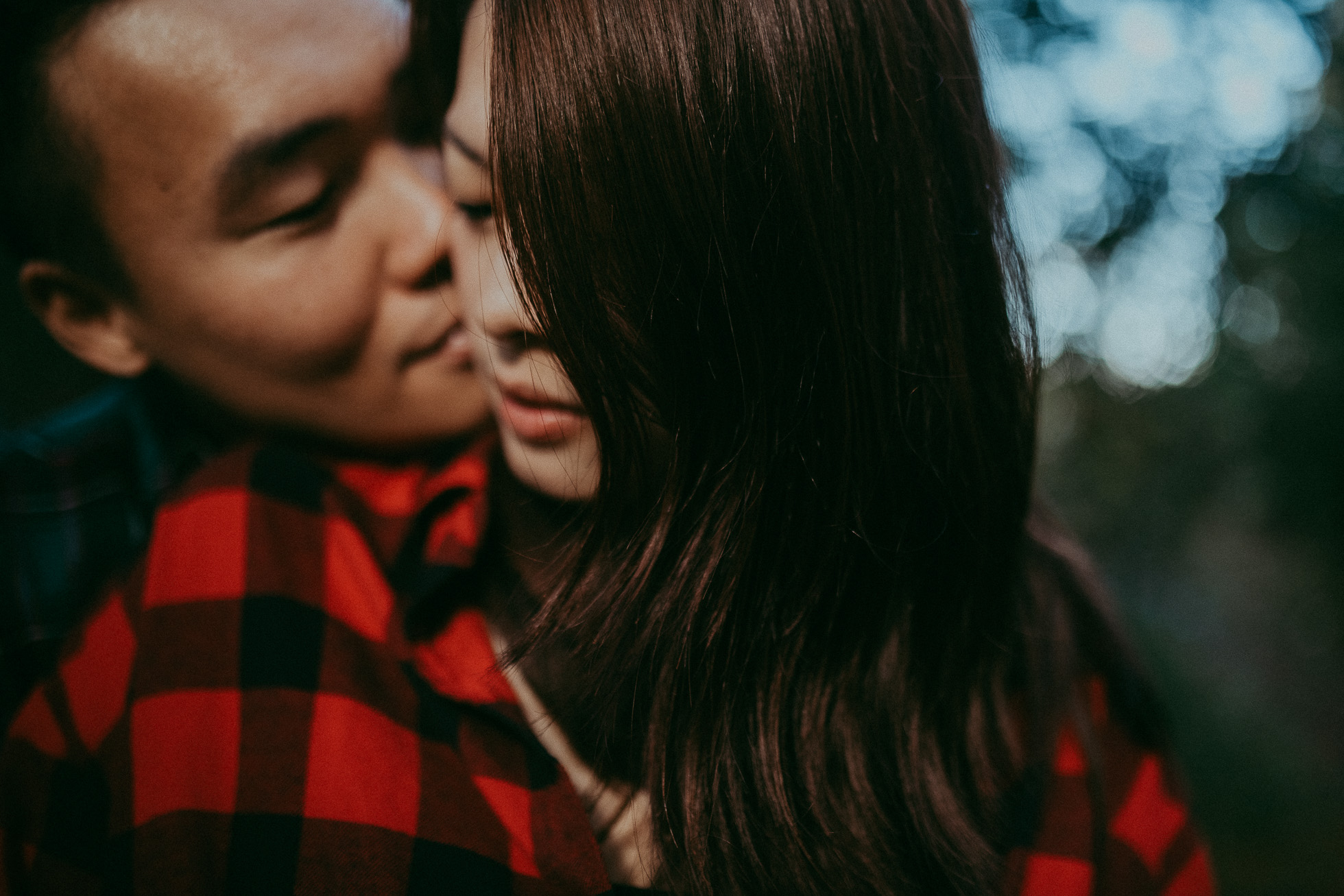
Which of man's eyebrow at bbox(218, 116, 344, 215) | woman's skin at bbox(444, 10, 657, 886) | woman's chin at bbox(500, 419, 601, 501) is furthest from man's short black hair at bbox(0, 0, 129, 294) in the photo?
woman's chin at bbox(500, 419, 601, 501)

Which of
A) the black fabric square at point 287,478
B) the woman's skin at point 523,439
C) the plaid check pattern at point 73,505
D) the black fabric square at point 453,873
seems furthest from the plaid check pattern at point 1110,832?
the plaid check pattern at point 73,505

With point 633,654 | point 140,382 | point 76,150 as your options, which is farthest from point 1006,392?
point 140,382

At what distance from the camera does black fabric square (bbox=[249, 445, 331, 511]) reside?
0.83 m

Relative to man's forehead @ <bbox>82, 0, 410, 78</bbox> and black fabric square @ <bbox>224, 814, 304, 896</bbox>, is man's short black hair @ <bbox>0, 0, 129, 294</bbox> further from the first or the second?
black fabric square @ <bbox>224, 814, 304, 896</bbox>

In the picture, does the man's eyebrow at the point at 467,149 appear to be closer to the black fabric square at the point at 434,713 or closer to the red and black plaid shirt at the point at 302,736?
the red and black plaid shirt at the point at 302,736

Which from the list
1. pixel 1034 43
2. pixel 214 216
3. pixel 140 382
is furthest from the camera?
pixel 1034 43

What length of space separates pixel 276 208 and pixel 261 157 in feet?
0.16

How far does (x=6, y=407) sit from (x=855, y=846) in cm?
155

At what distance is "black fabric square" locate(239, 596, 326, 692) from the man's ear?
1.30 ft

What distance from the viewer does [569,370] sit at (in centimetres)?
66

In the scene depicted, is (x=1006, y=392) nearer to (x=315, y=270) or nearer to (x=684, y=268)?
(x=684, y=268)

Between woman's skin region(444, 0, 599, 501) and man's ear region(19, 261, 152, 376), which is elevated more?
woman's skin region(444, 0, 599, 501)

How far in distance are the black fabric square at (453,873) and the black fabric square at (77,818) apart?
358mm

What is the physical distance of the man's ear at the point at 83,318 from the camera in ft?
2.85
